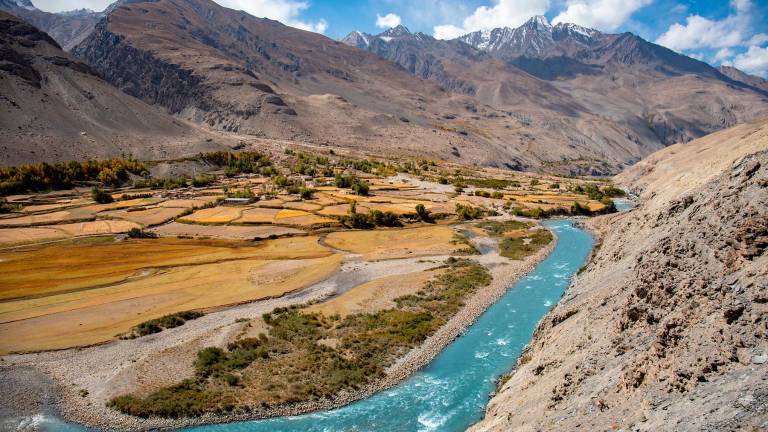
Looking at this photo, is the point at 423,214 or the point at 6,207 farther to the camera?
the point at 6,207

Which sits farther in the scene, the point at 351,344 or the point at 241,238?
the point at 241,238

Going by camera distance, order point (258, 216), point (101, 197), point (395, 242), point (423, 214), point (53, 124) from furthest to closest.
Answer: point (53, 124) < point (101, 197) < point (423, 214) < point (258, 216) < point (395, 242)

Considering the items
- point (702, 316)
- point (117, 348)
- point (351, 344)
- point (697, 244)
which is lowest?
point (117, 348)

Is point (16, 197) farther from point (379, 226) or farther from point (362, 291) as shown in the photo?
point (362, 291)

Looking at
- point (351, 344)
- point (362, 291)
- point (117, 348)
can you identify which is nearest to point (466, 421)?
point (351, 344)

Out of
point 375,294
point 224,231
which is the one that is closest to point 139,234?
point 224,231

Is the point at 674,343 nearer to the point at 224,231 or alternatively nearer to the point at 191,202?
the point at 224,231

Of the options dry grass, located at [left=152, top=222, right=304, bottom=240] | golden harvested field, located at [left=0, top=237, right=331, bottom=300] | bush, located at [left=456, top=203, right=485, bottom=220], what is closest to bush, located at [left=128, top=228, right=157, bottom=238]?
dry grass, located at [left=152, top=222, right=304, bottom=240]
